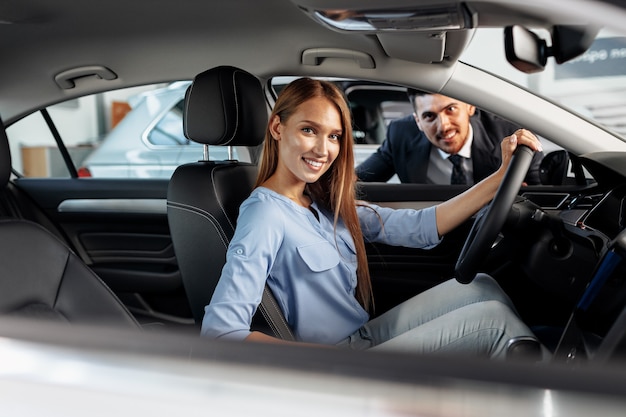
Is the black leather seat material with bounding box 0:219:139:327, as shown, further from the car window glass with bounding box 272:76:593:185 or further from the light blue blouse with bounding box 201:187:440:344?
the car window glass with bounding box 272:76:593:185

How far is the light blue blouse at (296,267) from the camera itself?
5.08ft

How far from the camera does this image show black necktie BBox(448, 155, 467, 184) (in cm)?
267

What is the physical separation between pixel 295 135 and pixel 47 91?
1.39m

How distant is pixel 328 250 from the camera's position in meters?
1.77

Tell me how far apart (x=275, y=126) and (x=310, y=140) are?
0.38ft

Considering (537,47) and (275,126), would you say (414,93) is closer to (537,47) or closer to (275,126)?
(275,126)

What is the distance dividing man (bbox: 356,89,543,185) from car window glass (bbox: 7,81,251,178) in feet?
2.60

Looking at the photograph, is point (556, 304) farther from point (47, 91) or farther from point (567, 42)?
point (47, 91)

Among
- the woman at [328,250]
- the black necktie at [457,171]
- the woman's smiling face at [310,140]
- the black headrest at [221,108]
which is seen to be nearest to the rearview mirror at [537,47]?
the woman at [328,250]

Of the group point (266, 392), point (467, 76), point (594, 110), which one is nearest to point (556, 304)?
point (594, 110)

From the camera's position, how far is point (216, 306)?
1.46 m

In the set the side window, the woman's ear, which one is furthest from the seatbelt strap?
the side window

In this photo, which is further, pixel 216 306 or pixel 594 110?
pixel 594 110

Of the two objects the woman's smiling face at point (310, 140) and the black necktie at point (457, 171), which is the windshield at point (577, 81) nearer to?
the woman's smiling face at point (310, 140)
